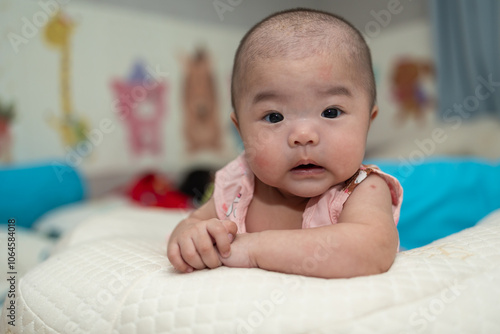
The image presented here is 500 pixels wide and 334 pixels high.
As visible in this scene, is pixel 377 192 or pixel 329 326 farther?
pixel 377 192

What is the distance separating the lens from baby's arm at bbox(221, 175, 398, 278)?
640 millimetres

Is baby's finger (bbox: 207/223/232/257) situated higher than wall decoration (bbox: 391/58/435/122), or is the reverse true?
wall decoration (bbox: 391/58/435/122)

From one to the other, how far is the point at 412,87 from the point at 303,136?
292 centimetres

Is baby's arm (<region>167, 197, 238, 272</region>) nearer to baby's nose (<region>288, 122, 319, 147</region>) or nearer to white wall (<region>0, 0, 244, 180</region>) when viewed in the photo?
baby's nose (<region>288, 122, 319, 147</region>)

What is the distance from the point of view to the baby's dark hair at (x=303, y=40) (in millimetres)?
788

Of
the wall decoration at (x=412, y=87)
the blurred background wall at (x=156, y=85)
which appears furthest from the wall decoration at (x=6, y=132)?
the wall decoration at (x=412, y=87)

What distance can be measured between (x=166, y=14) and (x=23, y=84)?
1.34 m

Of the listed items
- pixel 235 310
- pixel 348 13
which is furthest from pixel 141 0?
pixel 235 310

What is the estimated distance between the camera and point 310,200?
90cm

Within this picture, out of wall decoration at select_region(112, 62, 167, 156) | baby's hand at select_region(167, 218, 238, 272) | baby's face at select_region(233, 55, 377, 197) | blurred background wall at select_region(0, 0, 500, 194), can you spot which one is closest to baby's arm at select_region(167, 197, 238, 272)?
baby's hand at select_region(167, 218, 238, 272)

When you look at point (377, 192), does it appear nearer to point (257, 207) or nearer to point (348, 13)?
point (257, 207)

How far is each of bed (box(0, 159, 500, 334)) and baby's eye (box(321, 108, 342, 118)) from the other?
290 mm

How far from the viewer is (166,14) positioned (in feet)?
11.3

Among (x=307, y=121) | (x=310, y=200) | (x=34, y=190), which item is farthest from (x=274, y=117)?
(x=34, y=190)
